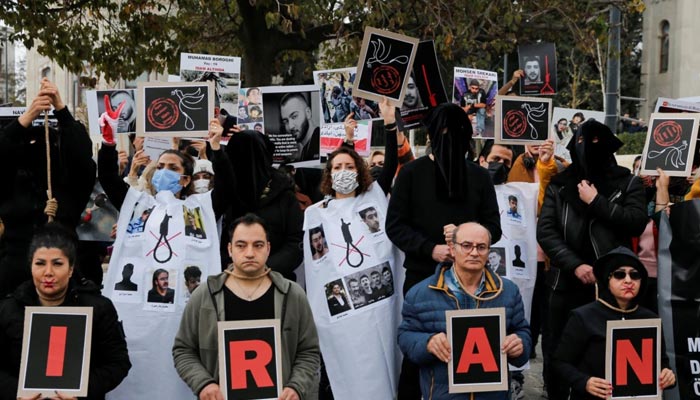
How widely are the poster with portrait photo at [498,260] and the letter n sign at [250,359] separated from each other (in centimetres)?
234

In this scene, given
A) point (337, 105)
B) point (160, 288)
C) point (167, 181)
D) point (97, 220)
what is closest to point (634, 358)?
point (160, 288)

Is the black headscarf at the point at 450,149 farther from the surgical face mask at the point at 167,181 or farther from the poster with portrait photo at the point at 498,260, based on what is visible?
the surgical face mask at the point at 167,181

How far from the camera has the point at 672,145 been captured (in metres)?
7.00

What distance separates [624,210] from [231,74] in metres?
3.37

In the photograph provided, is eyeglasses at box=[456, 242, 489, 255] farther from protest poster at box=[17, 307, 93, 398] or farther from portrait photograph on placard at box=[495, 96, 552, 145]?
portrait photograph on placard at box=[495, 96, 552, 145]

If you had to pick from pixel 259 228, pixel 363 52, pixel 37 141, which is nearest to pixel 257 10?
pixel 363 52

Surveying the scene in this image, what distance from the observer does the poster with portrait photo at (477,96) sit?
8.22m

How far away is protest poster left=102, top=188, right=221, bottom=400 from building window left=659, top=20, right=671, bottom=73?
5128cm

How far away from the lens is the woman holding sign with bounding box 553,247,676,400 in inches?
219

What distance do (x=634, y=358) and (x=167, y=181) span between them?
10.2 ft

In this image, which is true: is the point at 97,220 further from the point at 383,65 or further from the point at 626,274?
the point at 626,274

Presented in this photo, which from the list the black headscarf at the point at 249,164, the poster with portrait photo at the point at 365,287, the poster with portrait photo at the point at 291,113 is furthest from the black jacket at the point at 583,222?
the poster with portrait photo at the point at 291,113

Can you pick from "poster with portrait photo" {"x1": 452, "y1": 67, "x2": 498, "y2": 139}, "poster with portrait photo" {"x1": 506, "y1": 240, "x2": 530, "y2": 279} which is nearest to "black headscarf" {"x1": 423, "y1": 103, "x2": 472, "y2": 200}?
"poster with portrait photo" {"x1": 506, "y1": 240, "x2": 530, "y2": 279}

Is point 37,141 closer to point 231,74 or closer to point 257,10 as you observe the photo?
point 231,74
